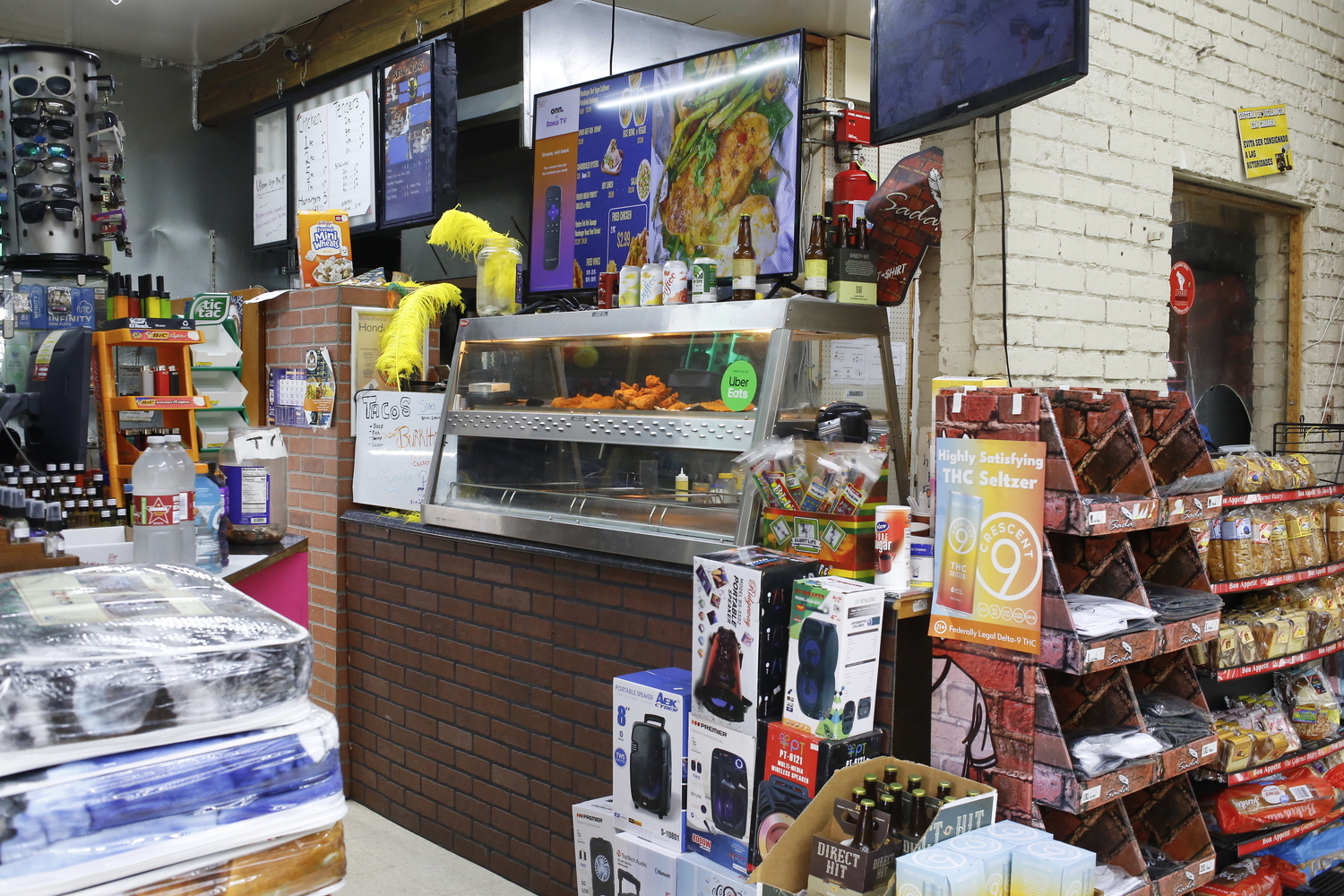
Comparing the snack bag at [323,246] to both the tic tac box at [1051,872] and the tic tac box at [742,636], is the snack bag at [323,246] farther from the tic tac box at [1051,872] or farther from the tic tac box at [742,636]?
the tic tac box at [1051,872]

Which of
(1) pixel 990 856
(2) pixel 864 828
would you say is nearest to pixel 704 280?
(2) pixel 864 828

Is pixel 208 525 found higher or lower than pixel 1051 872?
higher

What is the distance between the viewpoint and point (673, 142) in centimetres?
385

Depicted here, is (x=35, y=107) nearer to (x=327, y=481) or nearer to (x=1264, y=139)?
(x=327, y=481)

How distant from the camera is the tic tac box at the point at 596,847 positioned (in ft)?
8.97

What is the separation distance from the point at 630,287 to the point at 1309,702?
2.69 metres

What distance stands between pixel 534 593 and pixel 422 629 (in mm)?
755

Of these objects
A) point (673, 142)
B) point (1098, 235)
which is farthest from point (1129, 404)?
point (673, 142)

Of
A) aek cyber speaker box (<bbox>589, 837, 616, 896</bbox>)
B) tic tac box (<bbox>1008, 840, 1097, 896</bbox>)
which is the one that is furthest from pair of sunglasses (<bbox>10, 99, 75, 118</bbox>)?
tic tac box (<bbox>1008, 840, 1097, 896</bbox>)

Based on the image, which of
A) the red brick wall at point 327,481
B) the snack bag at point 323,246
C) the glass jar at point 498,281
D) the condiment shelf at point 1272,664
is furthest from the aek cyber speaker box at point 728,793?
the snack bag at point 323,246

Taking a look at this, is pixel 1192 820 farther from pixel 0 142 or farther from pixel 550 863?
pixel 0 142

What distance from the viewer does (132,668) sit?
1.11m

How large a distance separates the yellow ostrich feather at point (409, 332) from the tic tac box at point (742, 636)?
229 centimetres

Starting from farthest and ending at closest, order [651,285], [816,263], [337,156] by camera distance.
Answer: [337,156]
[651,285]
[816,263]
